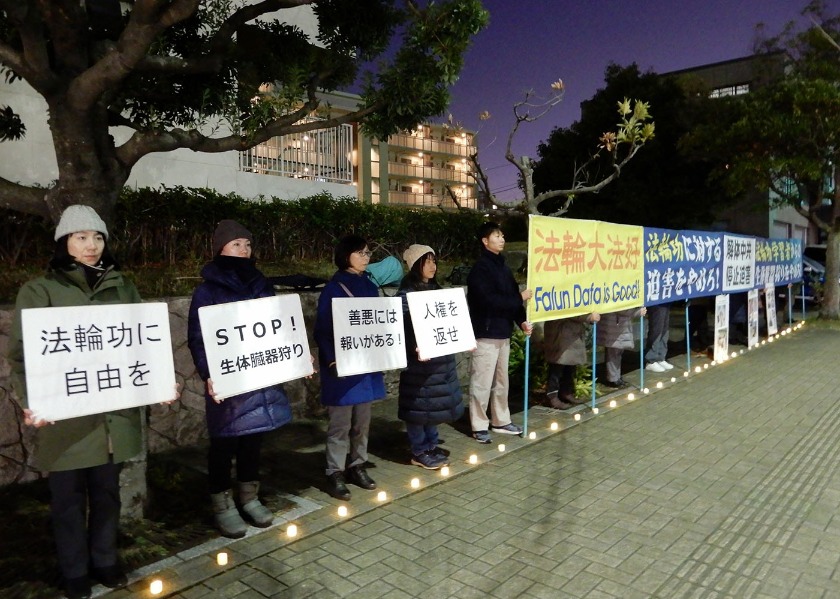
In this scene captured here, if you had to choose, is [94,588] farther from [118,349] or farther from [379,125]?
[379,125]

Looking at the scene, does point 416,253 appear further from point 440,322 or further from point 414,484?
point 414,484

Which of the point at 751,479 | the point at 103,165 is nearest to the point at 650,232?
the point at 751,479

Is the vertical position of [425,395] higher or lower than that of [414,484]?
higher

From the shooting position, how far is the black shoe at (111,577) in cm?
331

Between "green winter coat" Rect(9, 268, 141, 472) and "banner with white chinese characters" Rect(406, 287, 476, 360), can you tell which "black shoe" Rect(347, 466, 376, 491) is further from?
"green winter coat" Rect(9, 268, 141, 472)

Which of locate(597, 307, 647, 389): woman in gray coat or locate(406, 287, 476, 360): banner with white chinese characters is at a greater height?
locate(406, 287, 476, 360): banner with white chinese characters

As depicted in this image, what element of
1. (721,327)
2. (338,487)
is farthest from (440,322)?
(721,327)

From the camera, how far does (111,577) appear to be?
331 centimetres

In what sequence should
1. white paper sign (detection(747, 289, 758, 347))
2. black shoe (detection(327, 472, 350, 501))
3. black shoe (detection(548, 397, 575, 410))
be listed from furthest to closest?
white paper sign (detection(747, 289, 758, 347)) < black shoe (detection(548, 397, 575, 410)) < black shoe (detection(327, 472, 350, 501))

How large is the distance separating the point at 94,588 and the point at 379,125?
379 cm

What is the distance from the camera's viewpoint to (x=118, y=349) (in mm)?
3314

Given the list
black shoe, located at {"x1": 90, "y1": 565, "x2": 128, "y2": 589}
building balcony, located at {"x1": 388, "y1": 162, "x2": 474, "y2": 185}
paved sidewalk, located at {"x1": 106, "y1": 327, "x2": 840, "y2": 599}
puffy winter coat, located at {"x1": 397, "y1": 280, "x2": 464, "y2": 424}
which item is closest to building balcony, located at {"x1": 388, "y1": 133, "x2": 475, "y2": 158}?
building balcony, located at {"x1": 388, "y1": 162, "x2": 474, "y2": 185}

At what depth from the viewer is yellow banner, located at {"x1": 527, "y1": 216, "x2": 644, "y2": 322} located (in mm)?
6004

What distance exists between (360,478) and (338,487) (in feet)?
0.84
